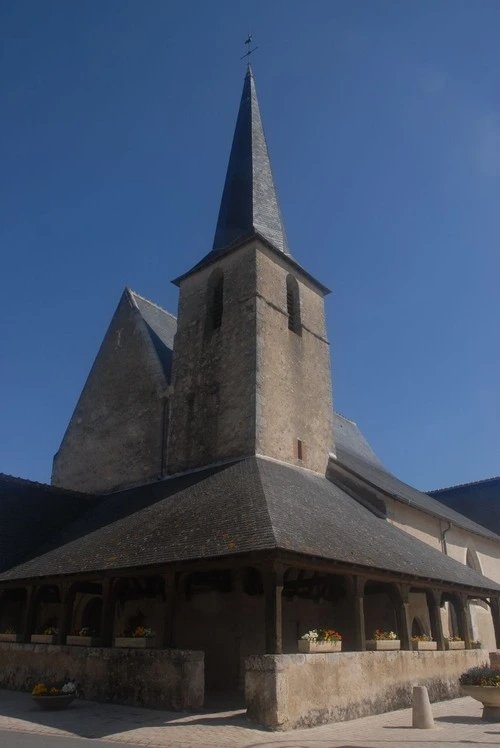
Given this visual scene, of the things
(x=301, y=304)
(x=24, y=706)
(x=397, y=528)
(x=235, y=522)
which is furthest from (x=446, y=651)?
(x=301, y=304)

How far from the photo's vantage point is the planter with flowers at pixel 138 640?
10.2m

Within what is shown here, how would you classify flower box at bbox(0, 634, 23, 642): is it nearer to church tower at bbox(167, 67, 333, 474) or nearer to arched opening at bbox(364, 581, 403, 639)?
church tower at bbox(167, 67, 333, 474)

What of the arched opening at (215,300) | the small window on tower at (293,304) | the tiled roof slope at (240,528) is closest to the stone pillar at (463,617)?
the tiled roof slope at (240,528)

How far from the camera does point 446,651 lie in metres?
12.6

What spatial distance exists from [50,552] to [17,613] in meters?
2.61

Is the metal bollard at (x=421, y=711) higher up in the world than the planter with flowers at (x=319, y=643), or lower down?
lower down

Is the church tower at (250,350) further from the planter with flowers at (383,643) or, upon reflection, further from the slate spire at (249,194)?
the planter with flowers at (383,643)

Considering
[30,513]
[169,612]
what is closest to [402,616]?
[169,612]

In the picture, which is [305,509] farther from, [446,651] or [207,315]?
[207,315]

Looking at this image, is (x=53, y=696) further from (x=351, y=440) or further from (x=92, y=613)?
(x=351, y=440)

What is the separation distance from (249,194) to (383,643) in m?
14.3

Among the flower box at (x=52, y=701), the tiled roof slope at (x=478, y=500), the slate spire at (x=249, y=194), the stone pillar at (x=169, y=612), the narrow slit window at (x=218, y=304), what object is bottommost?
the flower box at (x=52, y=701)

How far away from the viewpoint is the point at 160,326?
21.4 meters

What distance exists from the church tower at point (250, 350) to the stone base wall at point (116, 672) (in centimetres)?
580
